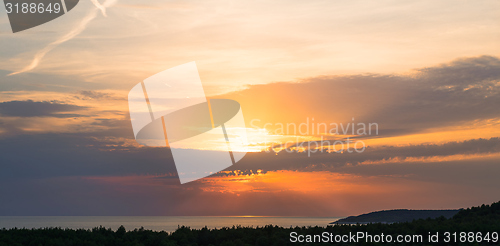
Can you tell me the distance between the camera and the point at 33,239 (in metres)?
28.1

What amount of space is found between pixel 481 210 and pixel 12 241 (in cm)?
5049

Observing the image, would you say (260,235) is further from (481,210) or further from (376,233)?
(481,210)

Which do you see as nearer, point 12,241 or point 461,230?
point 12,241

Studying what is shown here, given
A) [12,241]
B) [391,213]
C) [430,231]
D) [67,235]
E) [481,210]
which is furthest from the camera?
[391,213]

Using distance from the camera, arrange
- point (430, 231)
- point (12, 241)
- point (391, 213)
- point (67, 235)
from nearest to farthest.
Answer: point (12, 241)
point (67, 235)
point (430, 231)
point (391, 213)

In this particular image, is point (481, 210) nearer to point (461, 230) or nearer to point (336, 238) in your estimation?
point (461, 230)

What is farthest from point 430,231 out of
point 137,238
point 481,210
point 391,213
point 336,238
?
point 391,213

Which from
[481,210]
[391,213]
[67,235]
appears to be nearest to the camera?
[67,235]

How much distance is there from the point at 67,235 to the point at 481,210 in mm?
47099

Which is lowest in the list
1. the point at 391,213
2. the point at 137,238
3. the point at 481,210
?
the point at 391,213

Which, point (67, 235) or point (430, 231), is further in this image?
point (430, 231)

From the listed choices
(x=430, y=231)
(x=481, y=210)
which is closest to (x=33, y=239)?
(x=430, y=231)

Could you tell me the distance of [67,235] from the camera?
30.0 m

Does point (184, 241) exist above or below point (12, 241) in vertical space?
below
